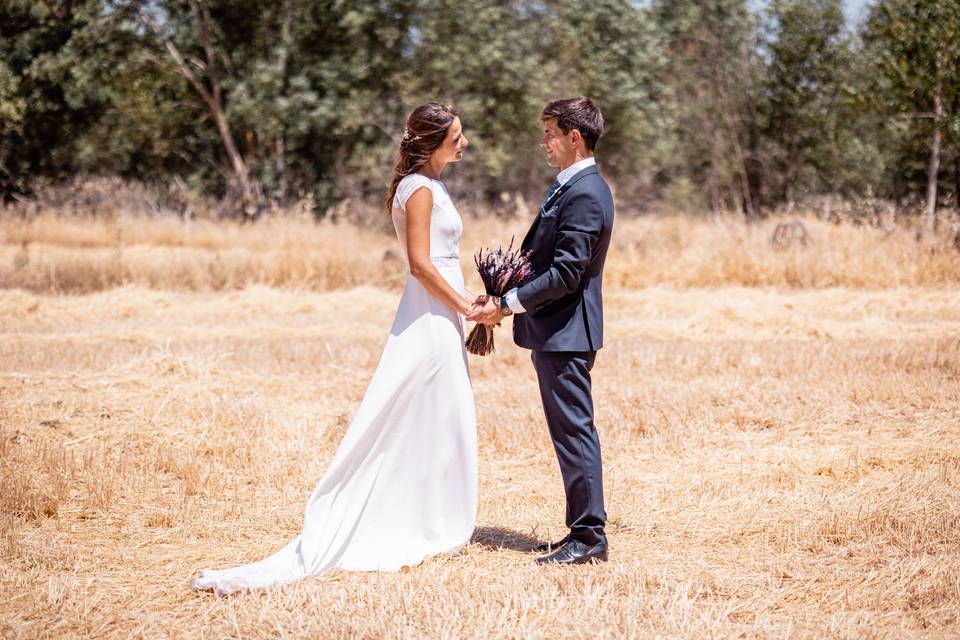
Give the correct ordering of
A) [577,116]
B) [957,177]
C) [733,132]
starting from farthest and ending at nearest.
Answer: [733,132], [957,177], [577,116]

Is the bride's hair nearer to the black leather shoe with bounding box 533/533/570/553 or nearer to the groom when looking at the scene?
the groom

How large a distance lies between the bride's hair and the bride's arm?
0.19 meters

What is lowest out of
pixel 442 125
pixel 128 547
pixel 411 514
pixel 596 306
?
pixel 128 547

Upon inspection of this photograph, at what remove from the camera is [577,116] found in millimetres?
4648

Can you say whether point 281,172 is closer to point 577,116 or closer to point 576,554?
point 577,116

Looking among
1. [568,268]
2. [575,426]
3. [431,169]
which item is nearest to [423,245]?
[431,169]

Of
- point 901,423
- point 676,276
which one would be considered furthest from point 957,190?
point 901,423

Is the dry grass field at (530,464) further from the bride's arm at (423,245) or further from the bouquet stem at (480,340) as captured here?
the bride's arm at (423,245)

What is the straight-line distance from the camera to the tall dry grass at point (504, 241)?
15031 millimetres

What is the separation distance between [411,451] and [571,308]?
1084mm

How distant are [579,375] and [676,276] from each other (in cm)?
1139

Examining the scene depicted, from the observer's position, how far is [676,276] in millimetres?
15742

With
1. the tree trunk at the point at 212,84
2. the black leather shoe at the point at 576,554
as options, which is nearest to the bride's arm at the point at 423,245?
the black leather shoe at the point at 576,554

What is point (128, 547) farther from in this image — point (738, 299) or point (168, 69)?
point (168, 69)
